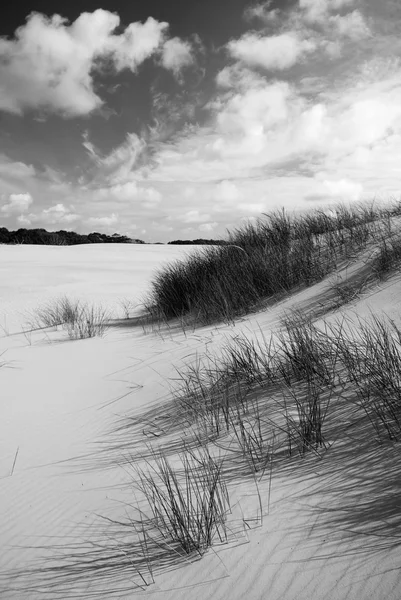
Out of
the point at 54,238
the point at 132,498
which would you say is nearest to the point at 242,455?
the point at 132,498

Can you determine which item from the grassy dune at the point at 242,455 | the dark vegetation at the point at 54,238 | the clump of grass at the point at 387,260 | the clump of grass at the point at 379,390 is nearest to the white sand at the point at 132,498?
the grassy dune at the point at 242,455

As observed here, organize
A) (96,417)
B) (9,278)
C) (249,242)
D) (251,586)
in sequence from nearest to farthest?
(251,586), (96,417), (249,242), (9,278)

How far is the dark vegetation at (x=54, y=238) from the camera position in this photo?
89.4ft

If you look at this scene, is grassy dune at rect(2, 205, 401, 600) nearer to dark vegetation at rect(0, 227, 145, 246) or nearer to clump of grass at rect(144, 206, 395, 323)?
clump of grass at rect(144, 206, 395, 323)

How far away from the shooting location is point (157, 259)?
17891 millimetres

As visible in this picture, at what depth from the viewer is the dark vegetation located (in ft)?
89.4

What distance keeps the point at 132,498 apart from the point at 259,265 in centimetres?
502

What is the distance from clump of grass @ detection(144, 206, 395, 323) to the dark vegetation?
64.2 feet

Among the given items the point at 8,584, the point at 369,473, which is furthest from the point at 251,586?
the point at 8,584

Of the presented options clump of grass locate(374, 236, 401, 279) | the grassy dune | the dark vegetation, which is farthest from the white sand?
the dark vegetation

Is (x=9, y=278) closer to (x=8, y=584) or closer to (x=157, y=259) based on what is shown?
(x=157, y=259)

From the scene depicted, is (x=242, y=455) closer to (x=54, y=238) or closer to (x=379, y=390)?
(x=379, y=390)

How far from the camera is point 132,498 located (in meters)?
1.82

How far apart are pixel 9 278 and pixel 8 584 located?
11616 millimetres
